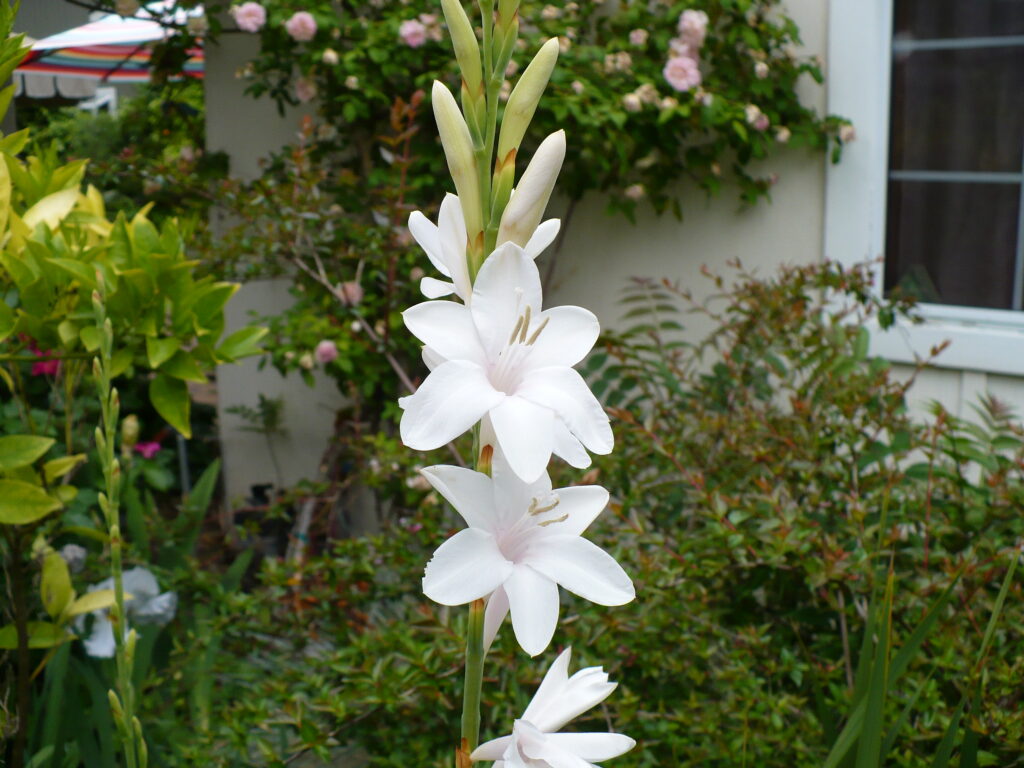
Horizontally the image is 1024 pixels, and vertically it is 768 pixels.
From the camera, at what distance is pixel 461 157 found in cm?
69

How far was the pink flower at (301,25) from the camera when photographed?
3133 mm

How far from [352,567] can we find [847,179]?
210cm

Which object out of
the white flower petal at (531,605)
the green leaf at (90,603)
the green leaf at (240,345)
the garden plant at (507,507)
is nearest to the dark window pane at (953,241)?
the garden plant at (507,507)

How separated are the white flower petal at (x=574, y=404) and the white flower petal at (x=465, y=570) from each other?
0.10 metres

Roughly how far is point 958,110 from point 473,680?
2.93 m

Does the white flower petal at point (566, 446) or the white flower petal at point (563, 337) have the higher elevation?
the white flower petal at point (563, 337)

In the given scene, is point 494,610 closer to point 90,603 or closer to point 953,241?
point 90,603

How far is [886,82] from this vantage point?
3.06m

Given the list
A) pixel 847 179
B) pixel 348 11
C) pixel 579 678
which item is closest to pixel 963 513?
pixel 579 678

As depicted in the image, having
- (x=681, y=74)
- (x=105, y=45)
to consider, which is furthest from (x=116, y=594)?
→ (x=105, y=45)

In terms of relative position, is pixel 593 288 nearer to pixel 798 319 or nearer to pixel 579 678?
pixel 798 319

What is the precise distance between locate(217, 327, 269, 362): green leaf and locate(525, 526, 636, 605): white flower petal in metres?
1.03

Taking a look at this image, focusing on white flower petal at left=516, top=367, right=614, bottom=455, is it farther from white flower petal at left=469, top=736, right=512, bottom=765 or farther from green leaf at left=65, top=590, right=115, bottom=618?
green leaf at left=65, top=590, right=115, bottom=618

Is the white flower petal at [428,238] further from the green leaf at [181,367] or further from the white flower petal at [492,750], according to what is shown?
the green leaf at [181,367]
